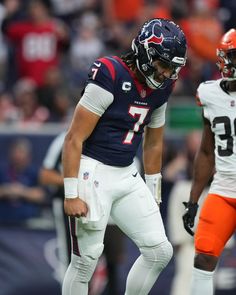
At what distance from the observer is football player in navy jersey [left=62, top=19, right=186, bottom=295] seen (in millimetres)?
6078

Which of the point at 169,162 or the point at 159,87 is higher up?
the point at 159,87

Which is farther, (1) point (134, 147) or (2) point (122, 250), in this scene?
(2) point (122, 250)

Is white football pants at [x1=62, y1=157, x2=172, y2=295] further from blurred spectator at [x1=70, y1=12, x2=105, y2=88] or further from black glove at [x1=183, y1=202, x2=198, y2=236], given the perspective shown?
blurred spectator at [x1=70, y1=12, x2=105, y2=88]

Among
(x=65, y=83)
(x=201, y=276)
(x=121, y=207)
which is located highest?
(x=121, y=207)

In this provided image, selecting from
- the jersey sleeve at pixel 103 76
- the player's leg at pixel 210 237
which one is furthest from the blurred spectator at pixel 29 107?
the jersey sleeve at pixel 103 76

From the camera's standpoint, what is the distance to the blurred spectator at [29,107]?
11328mm

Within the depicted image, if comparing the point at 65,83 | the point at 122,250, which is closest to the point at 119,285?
the point at 122,250

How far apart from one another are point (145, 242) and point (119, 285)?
9.12 ft

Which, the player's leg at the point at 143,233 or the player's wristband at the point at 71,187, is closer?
the player's wristband at the point at 71,187

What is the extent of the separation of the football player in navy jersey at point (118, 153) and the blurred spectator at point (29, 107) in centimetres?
494

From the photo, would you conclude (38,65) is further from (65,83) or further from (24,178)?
(24,178)

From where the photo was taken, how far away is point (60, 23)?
43.2 feet

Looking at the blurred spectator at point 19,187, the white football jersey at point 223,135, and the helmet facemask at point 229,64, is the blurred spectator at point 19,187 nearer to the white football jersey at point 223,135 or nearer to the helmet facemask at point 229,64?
the white football jersey at point 223,135

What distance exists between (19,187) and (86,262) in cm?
398
